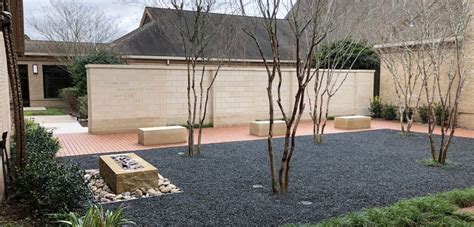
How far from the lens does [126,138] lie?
10484 millimetres

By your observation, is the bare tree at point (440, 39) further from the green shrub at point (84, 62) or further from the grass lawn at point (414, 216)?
the green shrub at point (84, 62)

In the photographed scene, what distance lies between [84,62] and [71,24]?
6.17 meters

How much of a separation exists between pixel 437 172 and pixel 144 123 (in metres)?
8.51

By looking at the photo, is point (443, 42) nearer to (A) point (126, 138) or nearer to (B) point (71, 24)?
(A) point (126, 138)

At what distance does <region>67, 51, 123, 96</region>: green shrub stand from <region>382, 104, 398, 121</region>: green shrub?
1127 cm

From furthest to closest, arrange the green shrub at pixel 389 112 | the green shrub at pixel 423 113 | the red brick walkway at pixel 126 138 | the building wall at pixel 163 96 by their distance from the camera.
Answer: the green shrub at pixel 389 112 → the green shrub at pixel 423 113 → the building wall at pixel 163 96 → the red brick walkway at pixel 126 138

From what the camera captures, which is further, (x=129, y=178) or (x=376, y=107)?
(x=376, y=107)

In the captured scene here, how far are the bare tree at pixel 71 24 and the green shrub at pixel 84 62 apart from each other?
4383mm

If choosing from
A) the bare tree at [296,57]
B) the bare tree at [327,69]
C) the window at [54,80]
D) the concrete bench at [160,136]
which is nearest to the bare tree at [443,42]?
the bare tree at [327,69]

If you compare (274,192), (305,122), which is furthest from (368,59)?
(274,192)

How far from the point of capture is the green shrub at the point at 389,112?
15.3 meters

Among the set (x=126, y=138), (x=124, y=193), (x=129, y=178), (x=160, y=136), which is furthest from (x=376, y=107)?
(x=124, y=193)

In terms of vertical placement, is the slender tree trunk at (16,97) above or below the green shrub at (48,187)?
above

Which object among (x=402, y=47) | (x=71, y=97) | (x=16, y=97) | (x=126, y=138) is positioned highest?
(x=402, y=47)
